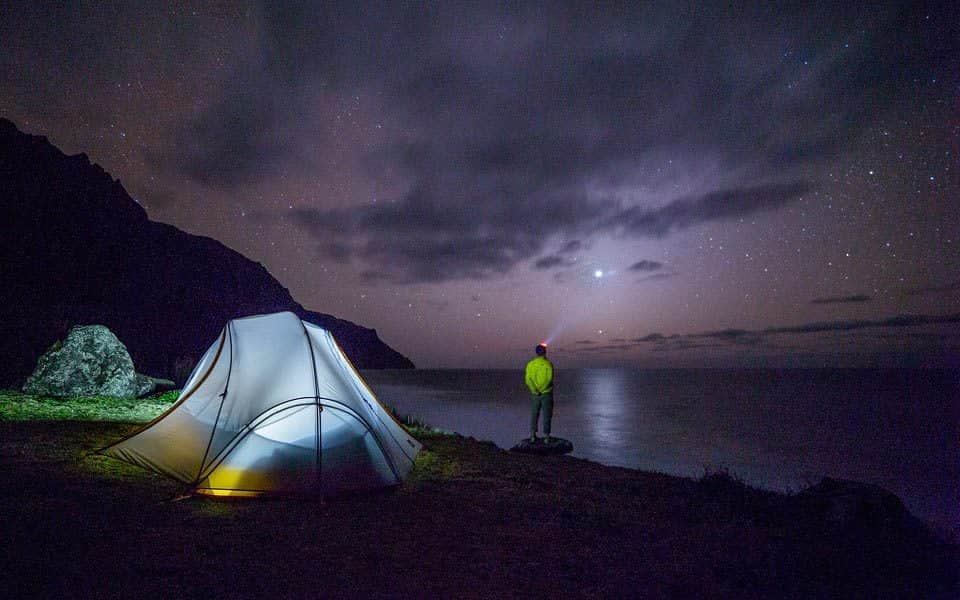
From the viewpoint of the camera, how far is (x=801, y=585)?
515 cm

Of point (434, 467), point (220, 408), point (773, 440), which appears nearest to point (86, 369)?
point (220, 408)

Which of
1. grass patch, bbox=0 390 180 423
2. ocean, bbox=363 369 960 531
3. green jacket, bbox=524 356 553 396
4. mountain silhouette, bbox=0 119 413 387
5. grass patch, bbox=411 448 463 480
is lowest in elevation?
ocean, bbox=363 369 960 531

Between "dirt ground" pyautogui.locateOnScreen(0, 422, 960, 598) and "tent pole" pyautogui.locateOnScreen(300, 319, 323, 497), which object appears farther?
"tent pole" pyautogui.locateOnScreen(300, 319, 323, 497)

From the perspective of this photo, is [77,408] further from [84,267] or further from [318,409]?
[84,267]

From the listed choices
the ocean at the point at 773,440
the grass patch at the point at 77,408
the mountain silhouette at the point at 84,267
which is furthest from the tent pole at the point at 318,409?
the mountain silhouette at the point at 84,267

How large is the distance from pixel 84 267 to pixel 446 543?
72760 millimetres

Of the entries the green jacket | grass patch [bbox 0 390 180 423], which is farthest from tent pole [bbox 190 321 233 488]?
the green jacket

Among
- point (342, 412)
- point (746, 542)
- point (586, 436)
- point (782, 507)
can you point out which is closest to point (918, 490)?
point (586, 436)

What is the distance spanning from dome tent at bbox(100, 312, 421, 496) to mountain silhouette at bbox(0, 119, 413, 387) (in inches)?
740

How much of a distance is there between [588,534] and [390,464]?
343cm

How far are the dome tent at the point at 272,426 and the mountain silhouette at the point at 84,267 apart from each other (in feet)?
61.7

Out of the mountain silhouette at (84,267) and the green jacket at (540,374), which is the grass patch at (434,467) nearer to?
the green jacket at (540,374)

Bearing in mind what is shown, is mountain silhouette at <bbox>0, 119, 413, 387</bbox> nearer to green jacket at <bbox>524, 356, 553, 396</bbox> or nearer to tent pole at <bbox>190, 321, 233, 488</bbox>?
tent pole at <bbox>190, 321, 233, 488</bbox>

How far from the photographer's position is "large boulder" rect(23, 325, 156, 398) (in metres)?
15.7
